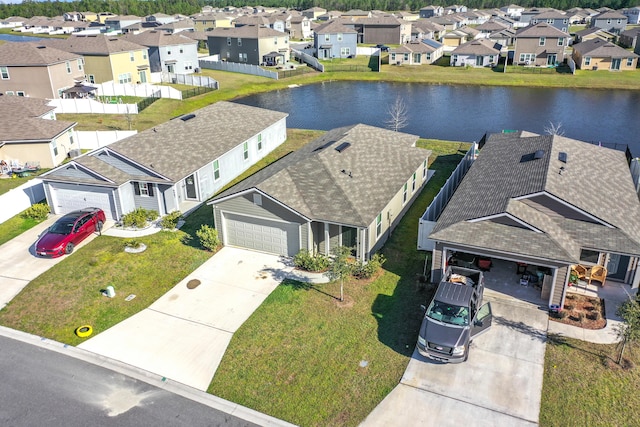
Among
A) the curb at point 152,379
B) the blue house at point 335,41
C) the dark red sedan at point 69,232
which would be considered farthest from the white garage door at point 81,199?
the blue house at point 335,41

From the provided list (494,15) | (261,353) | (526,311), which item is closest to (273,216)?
(261,353)

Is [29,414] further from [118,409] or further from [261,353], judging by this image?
[261,353]

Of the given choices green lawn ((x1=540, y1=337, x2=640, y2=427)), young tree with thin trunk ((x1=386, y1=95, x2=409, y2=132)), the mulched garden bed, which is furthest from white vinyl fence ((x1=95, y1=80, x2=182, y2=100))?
green lawn ((x1=540, y1=337, x2=640, y2=427))

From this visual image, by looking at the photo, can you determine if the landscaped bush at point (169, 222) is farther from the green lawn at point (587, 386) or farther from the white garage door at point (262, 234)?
the green lawn at point (587, 386)

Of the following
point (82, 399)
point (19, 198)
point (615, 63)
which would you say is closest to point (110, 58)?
point (19, 198)

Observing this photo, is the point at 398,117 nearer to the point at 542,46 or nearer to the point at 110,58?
the point at 110,58
